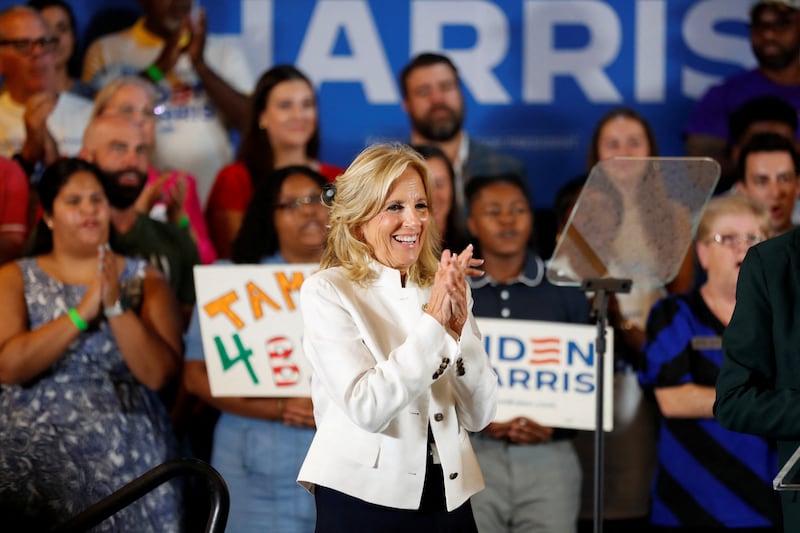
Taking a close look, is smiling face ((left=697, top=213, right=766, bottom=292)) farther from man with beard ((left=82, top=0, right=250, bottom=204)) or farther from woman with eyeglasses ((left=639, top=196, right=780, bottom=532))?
man with beard ((left=82, top=0, right=250, bottom=204))

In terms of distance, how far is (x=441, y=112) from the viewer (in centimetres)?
526

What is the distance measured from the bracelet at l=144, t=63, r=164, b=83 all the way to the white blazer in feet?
10.2

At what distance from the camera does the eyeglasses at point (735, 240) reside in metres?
4.44

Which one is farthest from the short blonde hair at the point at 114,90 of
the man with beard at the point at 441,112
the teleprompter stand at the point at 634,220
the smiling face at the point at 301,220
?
the teleprompter stand at the point at 634,220

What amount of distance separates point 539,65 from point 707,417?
1.90 metres

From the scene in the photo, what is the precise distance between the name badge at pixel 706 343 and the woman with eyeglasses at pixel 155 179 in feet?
7.47

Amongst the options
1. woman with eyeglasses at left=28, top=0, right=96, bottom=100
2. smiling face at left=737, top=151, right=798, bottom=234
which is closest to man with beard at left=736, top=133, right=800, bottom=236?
smiling face at left=737, top=151, right=798, bottom=234

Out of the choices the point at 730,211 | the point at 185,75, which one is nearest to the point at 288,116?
the point at 185,75

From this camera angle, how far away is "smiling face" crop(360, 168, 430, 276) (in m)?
2.55

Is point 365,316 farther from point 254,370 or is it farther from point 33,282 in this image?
point 33,282

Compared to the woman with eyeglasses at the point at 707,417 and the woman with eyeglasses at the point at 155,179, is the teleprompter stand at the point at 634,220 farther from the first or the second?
the woman with eyeglasses at the point at 155,179

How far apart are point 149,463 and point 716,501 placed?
7.80 ft

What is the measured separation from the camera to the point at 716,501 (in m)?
4.45

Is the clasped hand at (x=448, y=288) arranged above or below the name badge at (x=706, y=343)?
above
